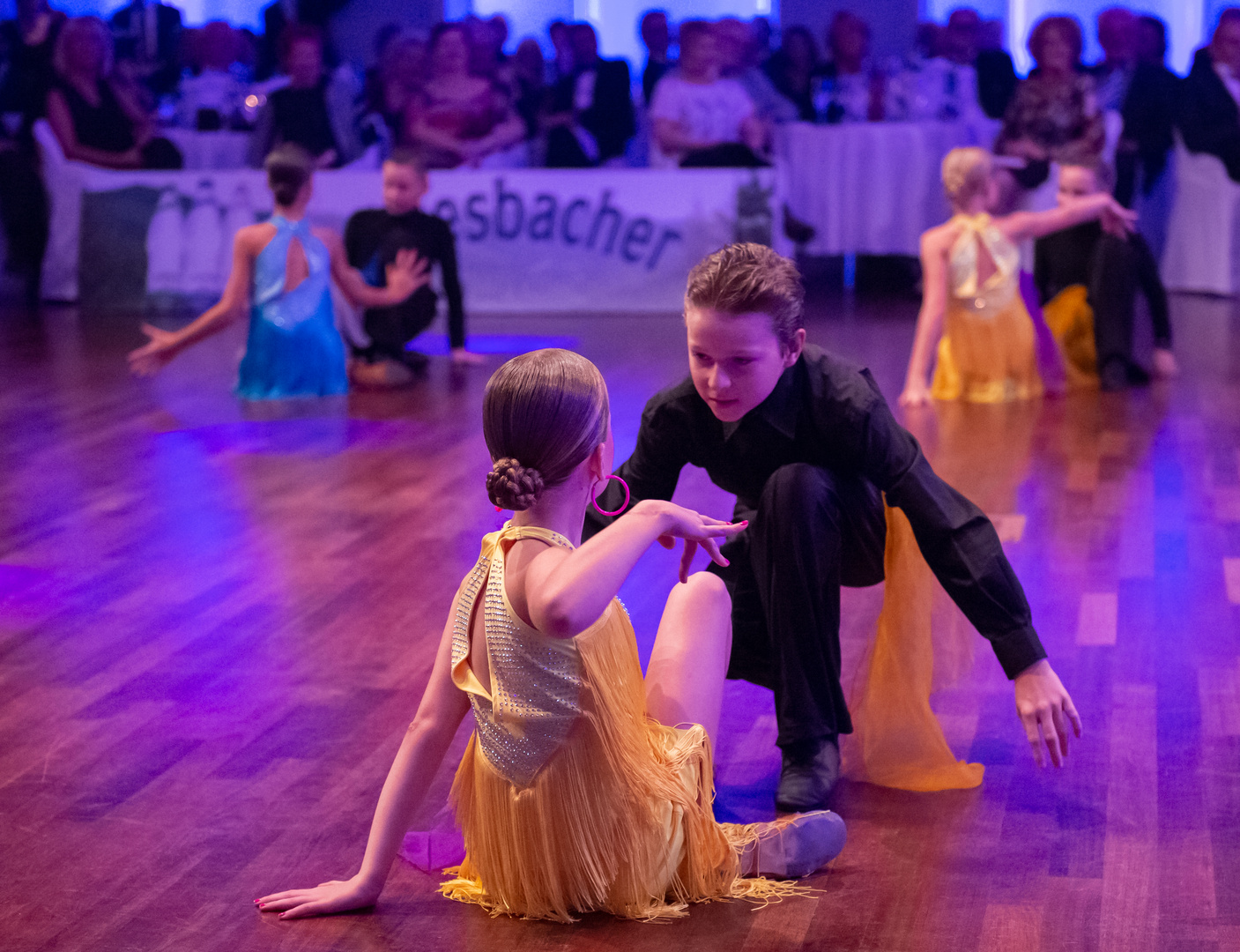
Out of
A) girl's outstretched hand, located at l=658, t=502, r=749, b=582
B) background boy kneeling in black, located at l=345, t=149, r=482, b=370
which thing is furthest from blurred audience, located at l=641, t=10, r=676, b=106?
girl's outstretched hand, located at l=658, t=502, r=749, b=582

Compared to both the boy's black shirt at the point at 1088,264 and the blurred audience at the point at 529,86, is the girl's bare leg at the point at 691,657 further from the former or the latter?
the blurred audience at the point at 529,86

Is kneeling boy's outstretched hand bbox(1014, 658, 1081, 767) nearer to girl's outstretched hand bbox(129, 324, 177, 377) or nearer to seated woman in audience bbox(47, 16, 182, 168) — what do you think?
girl's outstretched hand bbox(129, 324, 177, 377)

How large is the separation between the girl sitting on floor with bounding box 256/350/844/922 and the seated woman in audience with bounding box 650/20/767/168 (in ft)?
22.2

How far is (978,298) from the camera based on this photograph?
5.37 m

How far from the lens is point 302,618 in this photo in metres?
2.97

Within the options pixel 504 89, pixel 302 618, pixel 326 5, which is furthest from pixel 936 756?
pixel 326 5

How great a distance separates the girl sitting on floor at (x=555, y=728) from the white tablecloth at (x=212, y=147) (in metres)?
7.51

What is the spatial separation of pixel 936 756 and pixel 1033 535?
1425mm

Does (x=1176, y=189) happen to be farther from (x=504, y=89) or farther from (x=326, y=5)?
(x=326, y=5)

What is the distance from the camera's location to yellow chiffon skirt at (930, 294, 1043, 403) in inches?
209

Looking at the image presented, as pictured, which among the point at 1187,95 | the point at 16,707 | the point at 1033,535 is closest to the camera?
the point at 16,707

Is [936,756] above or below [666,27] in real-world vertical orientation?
below

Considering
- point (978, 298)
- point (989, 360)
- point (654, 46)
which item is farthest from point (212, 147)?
point (989, 360)

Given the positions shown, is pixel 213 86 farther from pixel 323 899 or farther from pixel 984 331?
pixel 323 899
